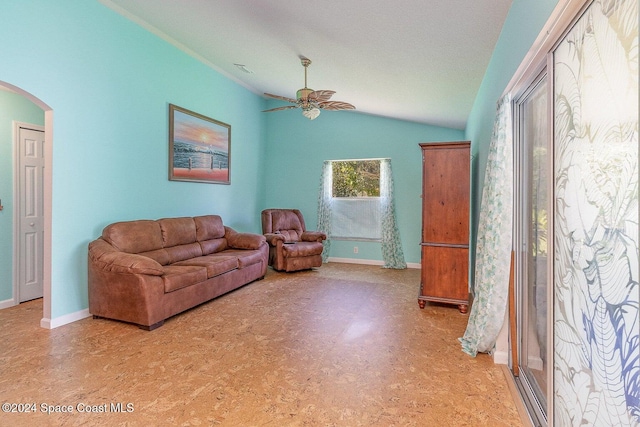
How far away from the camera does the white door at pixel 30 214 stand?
365 centimetres

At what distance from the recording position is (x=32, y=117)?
373cm

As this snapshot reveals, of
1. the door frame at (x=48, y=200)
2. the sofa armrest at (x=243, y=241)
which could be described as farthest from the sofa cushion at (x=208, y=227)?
the door frame at (x=48, y=200)

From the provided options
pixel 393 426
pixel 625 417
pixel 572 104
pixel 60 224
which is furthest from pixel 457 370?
pixel 60 224

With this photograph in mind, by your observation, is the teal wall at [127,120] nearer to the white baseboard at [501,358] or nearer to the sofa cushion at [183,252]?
the sofa cushion at [183,252]

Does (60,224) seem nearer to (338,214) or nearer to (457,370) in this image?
(457,370)

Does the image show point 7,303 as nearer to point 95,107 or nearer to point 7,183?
point 7,183

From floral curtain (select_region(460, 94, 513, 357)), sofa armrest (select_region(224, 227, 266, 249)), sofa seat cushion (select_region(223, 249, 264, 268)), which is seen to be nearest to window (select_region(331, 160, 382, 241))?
sofa armrest (select_region(224, 227, 266, 249))

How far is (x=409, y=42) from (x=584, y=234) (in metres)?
2.04

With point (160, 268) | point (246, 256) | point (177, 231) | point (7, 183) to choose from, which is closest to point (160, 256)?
point (177, 231)

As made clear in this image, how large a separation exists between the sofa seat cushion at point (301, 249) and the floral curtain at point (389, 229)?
122cm

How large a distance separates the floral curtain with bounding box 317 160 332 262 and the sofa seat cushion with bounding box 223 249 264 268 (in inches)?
69.5

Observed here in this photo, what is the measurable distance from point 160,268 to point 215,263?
764mm

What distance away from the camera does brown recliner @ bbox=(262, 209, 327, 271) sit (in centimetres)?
525

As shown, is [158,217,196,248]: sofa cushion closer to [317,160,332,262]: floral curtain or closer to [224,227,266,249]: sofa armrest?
[224,227,266,249]: sofa armrest
